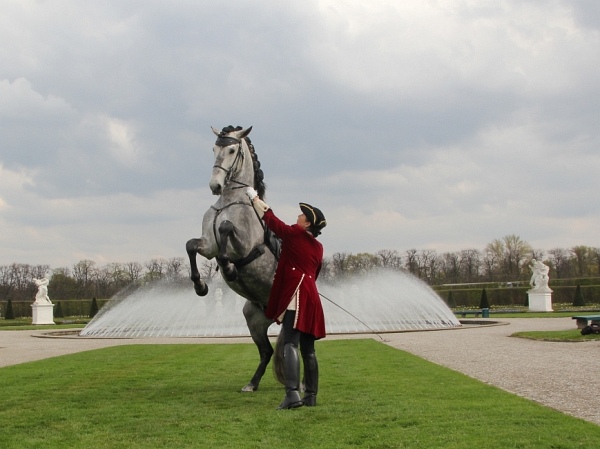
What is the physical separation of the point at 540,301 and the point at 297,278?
40831 millimetres

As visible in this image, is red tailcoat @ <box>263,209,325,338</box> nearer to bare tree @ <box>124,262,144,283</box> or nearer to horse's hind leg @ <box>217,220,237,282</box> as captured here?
horse's hind leg @ <box>217,220,237,282</box>

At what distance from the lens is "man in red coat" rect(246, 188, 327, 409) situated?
24.1ft

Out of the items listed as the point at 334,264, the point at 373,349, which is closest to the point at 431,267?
the point at 334,264

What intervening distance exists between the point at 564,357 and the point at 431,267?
75012mm

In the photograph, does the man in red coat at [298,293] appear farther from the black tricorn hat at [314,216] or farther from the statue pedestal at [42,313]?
the statue pedestal at [42,313]

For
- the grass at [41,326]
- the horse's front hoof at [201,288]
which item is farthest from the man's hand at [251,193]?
the grass at [41,326]

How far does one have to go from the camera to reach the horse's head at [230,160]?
740 centimetres

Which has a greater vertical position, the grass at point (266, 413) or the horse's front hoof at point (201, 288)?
the horse's front hoof at point (201, 288)

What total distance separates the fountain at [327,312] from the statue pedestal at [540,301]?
12702 millimetres

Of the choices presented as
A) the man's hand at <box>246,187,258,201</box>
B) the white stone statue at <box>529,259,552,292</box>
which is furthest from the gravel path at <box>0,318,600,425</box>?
the white stone statue at <box>529,259,552,292</box>

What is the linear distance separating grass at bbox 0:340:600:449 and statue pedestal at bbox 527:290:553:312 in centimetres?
3575

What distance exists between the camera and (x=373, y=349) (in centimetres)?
1614

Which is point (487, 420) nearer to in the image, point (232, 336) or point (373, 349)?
point (373, 349)

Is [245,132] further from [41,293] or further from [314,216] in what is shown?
[41,293]
